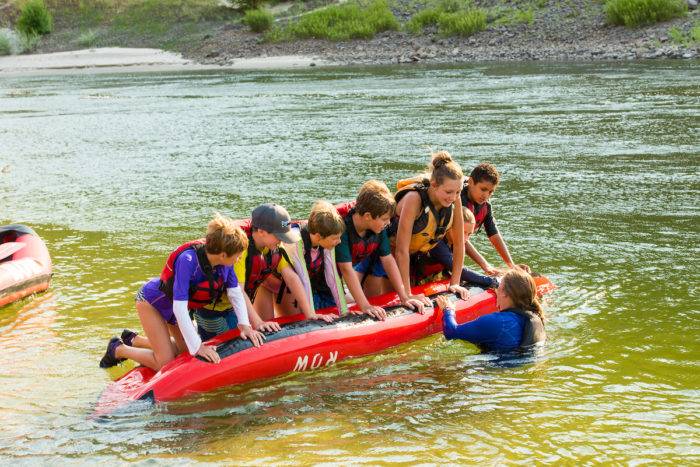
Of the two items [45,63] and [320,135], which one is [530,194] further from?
[45,63]

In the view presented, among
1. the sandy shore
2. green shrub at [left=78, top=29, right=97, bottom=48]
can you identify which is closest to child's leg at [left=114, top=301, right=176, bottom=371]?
the sandy shore

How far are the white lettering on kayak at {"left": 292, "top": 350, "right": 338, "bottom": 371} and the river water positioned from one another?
0.07 metres

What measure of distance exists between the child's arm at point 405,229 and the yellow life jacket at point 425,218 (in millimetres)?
64

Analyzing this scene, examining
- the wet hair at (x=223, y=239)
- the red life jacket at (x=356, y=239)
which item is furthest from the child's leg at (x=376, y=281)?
the wet hair at (x=223, y=239)

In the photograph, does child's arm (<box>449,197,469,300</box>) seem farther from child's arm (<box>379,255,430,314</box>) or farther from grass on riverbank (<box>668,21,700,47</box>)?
grass on riverbank (<box>668,21,700,47</box>)

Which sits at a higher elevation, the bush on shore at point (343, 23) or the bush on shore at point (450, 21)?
the bush on shore at point (343, 23)

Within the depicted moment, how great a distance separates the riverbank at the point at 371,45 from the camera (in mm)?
27234

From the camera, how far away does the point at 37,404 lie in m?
5.50

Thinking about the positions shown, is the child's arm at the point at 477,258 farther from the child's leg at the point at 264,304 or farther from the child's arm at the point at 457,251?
the child's leg at the point at 264,304

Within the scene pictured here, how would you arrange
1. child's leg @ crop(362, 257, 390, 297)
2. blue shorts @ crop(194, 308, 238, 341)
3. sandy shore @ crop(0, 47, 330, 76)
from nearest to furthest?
blue shorts @ crop(194, 308, 238, 341) < child's leg @ crop(362, 257, 390, 297) < sandy shore @ crop(0, 47, 330, 76)

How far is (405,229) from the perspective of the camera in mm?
6566

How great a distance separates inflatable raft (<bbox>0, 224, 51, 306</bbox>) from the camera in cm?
749

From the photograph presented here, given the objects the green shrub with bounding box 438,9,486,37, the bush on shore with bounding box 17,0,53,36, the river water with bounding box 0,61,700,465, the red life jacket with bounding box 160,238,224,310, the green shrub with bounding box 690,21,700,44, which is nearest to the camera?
the river water with bounding box 0,61,700,465

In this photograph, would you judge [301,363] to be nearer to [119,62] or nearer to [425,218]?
[425,218]
